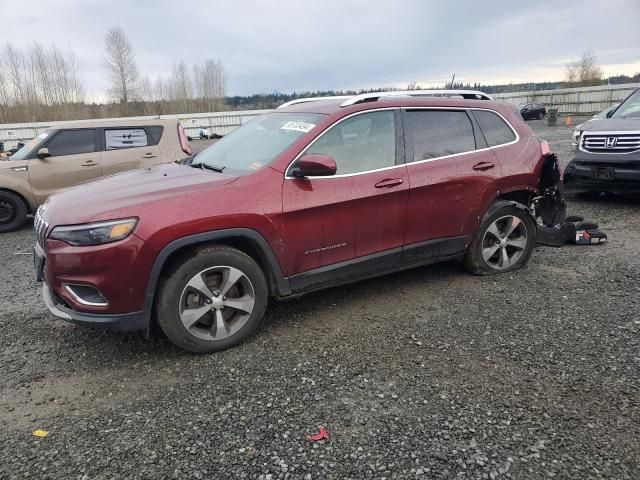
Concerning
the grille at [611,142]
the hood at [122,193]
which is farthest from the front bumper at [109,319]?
the grille at [611,142]

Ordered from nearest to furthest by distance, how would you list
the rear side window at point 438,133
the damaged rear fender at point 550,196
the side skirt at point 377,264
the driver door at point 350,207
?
1. the driver door at point 350,207
2. the side skirt at point 377,264
3. the rear side window at point 438,133
4. the damaged rear fender at point 550,196

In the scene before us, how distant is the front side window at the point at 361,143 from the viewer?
3.68 metres

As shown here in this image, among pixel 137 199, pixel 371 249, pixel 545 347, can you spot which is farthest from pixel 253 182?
pixel 545 347

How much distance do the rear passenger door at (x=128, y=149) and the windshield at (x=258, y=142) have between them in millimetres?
4161

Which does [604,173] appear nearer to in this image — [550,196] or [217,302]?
[550,196]

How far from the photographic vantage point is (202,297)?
3240 mm

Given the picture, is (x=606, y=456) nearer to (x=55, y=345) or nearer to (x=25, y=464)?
(x=25, y=464)

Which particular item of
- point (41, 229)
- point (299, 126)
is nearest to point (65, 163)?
point (41, 229)

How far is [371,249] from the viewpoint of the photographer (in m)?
3.83

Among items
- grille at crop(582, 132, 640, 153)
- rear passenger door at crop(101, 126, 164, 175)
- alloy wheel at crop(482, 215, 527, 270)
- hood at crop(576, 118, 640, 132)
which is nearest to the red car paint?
alloy wheel at crop(482, 215, 527, 270)

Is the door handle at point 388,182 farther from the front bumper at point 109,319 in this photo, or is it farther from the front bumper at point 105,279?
the front bumper at point 109,319

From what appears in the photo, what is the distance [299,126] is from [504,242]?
7.90 ft

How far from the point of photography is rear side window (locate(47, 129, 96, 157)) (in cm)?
779

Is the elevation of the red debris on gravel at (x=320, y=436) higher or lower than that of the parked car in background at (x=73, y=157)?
lower
